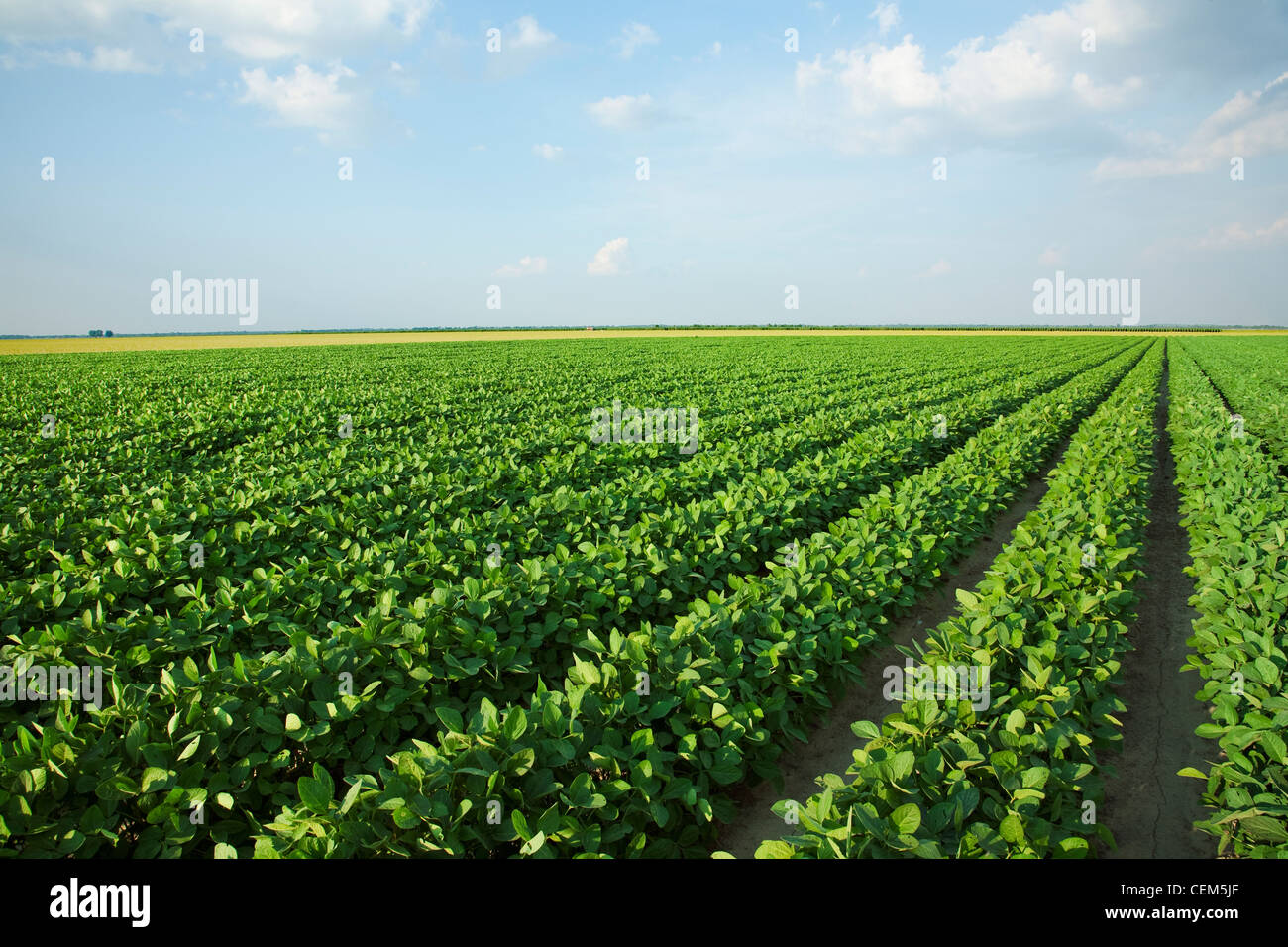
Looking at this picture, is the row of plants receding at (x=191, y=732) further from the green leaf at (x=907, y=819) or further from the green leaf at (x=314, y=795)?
the green leaf at (x=907, y=819)

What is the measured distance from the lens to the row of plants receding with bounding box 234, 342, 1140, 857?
2.28 metres

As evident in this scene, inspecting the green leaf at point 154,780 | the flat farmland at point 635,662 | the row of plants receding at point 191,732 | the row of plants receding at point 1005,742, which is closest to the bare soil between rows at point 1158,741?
the flat farmland at point 635,662

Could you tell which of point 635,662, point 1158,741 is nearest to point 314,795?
point 635,662

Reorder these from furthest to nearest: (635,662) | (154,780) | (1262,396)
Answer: (1262,396) < (635,662) < (154,780)

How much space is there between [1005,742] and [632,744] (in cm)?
168

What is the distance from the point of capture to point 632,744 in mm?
2764

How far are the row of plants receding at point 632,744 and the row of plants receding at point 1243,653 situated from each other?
1823mm

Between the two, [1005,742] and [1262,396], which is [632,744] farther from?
[1262,396]

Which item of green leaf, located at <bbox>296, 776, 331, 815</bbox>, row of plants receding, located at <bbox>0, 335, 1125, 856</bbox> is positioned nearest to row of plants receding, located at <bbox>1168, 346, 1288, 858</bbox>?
row of plants receding, located at <bbox>0, 335, 1125, 856</bbox>

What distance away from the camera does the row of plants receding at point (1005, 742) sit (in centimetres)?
223

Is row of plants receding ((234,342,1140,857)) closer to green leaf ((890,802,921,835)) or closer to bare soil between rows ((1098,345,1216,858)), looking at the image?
green leaf ((890,802,921,835))

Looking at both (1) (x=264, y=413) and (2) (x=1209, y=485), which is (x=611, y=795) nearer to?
(2) (x=1209, y=485)
